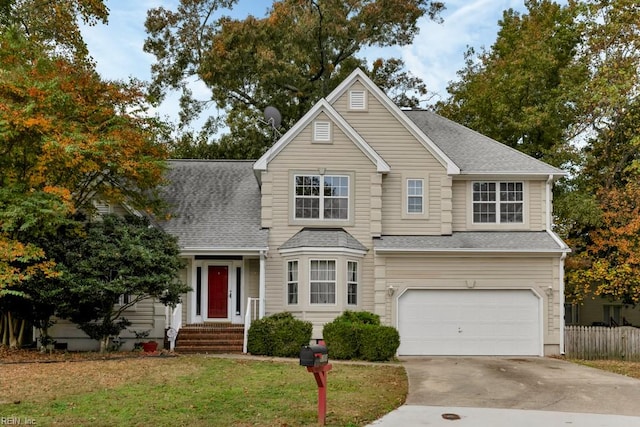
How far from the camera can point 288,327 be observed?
61.5ft

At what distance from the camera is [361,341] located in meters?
18.3

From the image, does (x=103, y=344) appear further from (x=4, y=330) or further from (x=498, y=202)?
(x=498, y=202)

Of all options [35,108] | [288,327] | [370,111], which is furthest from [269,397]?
[370,111]

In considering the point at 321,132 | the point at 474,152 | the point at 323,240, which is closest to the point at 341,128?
the point at 321,132

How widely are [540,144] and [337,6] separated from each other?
1250 cm

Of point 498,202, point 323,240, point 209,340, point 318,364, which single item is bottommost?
point 209,340

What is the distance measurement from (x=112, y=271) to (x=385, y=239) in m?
8.39

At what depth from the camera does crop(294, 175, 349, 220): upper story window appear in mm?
21156

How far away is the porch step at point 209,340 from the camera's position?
63.1 ft

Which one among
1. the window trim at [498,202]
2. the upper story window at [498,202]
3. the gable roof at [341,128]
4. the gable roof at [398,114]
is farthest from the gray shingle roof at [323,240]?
the upper story window at [498,202]

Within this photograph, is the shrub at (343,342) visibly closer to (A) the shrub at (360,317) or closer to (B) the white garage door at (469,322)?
(A) the shrub at (360,317)

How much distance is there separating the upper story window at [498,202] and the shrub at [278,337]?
7247 millimetres

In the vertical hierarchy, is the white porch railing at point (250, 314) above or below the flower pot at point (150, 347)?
above

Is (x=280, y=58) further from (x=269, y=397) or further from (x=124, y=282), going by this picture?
(x=269, y=397)
